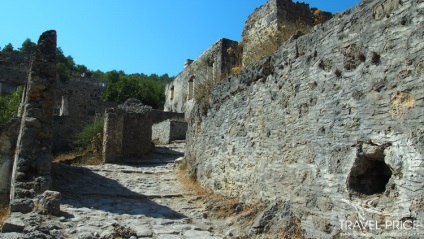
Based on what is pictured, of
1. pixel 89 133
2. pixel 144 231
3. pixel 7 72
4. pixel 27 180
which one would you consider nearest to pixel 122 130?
pixel 89 133

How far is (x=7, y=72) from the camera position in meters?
31.7

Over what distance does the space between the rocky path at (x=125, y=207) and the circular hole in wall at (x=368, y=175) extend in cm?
233

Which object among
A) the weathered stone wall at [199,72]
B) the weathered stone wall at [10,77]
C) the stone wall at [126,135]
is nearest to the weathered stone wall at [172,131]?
the weathered stone wall at [199,72]

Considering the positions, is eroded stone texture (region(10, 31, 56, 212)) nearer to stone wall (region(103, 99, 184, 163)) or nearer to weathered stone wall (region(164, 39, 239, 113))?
stone wall (region(103, 99, 184, 163))

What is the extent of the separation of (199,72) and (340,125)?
17.7 meters

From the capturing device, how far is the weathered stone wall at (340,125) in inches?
162

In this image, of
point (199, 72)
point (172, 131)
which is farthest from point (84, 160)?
point (199, 72)

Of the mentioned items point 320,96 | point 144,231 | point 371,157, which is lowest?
point 144,231

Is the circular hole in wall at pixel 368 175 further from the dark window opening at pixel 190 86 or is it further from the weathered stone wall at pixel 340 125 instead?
the dark window opening at pixel 190 86

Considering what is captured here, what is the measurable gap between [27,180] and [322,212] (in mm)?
5631

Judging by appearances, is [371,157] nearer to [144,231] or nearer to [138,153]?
[144,231]

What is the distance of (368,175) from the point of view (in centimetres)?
480

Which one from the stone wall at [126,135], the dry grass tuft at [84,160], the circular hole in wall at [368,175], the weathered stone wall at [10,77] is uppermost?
the weathered stone wall at [10,77]

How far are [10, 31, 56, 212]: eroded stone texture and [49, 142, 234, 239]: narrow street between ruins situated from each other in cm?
65
